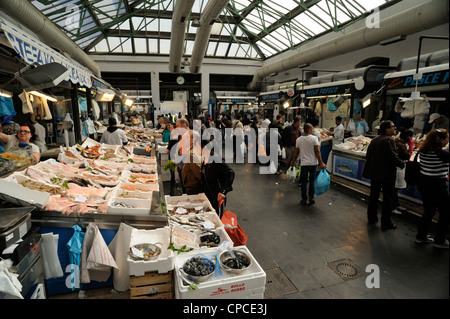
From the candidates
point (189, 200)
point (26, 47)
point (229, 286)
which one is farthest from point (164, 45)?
point (229, 286)

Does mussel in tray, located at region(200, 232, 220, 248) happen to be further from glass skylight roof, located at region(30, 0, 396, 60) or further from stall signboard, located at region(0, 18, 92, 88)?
glass skylight roof, located at region(30, 0, 396, 60)

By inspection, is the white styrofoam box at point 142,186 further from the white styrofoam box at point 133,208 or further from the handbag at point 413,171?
the handbag at point 413,171

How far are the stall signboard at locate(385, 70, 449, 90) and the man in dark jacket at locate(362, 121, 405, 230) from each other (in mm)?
2211

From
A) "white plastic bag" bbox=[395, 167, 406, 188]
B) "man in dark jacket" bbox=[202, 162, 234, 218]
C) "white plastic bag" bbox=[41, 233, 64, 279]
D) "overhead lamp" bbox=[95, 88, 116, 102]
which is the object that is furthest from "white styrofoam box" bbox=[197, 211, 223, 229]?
"overhead lamp" bbox=[95, 88, 116, 102]

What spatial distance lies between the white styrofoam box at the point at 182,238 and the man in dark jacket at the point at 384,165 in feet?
11.2

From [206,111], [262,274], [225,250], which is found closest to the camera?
[262,274]

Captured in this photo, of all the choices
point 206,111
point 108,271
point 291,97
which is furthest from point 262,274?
point 206,111

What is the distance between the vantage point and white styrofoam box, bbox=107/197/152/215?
3.25 meters

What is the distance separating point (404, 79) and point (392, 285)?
655 centimetres

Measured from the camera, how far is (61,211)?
10.0 ft

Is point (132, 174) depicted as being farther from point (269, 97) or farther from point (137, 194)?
point (269, 97)

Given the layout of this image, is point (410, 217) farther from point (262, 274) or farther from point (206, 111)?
point (206, 111)

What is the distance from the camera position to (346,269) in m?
3.48

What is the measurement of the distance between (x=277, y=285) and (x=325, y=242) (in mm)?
1429
